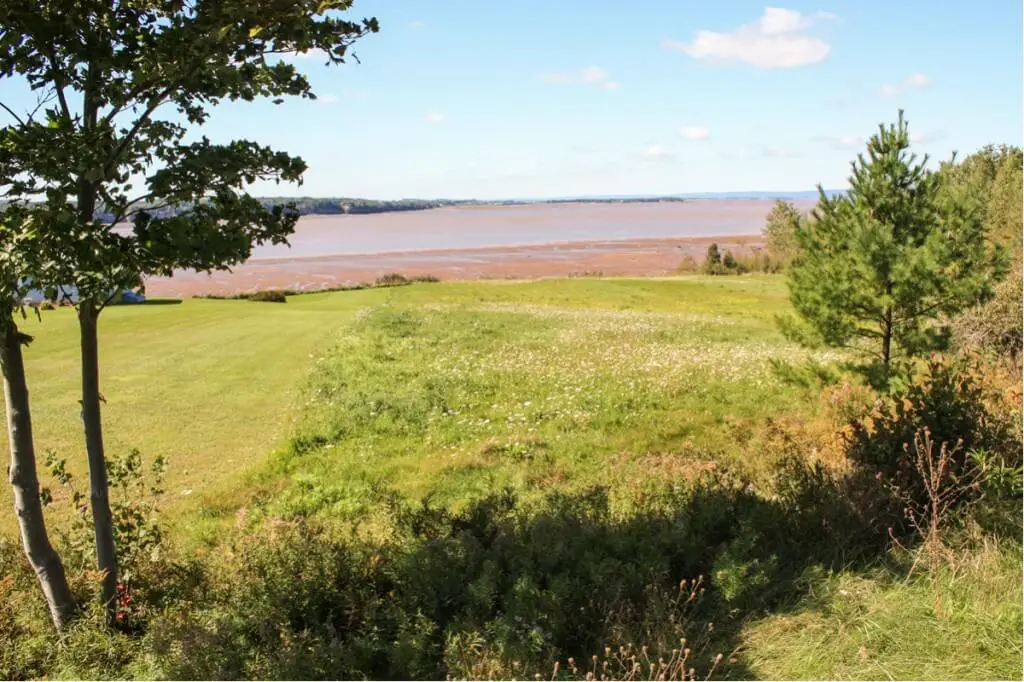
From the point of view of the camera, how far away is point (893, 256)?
14.6 metres

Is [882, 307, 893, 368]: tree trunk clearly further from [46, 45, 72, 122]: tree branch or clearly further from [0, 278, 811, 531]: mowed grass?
[46, 45, 72, 122]: tree branch

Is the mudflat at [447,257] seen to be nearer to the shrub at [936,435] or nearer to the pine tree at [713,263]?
the pine tree at [713,263]

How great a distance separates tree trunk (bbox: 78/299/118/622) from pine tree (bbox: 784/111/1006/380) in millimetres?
14353

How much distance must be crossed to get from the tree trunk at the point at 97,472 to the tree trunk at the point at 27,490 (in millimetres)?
354

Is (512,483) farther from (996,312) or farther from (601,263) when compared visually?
(601,263)

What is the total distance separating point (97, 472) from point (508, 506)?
187 inches

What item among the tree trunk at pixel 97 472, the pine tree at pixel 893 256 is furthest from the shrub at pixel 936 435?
the tree trunk at pixel 97 472

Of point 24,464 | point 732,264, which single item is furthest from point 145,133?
point 732,264

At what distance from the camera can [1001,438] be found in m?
8.95

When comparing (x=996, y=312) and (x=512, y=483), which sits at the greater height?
(x=996, y=312)

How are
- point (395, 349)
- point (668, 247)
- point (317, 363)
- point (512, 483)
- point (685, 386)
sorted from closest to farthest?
point (512, 483)
point (685, 386)
point (317, 363)
point (395, 349)
point (668, 247)

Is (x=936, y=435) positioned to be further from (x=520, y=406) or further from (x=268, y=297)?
(x=268, y=297)

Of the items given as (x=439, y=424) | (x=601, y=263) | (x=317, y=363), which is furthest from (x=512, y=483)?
(x=601, y=263)

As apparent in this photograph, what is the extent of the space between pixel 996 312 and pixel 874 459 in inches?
536
